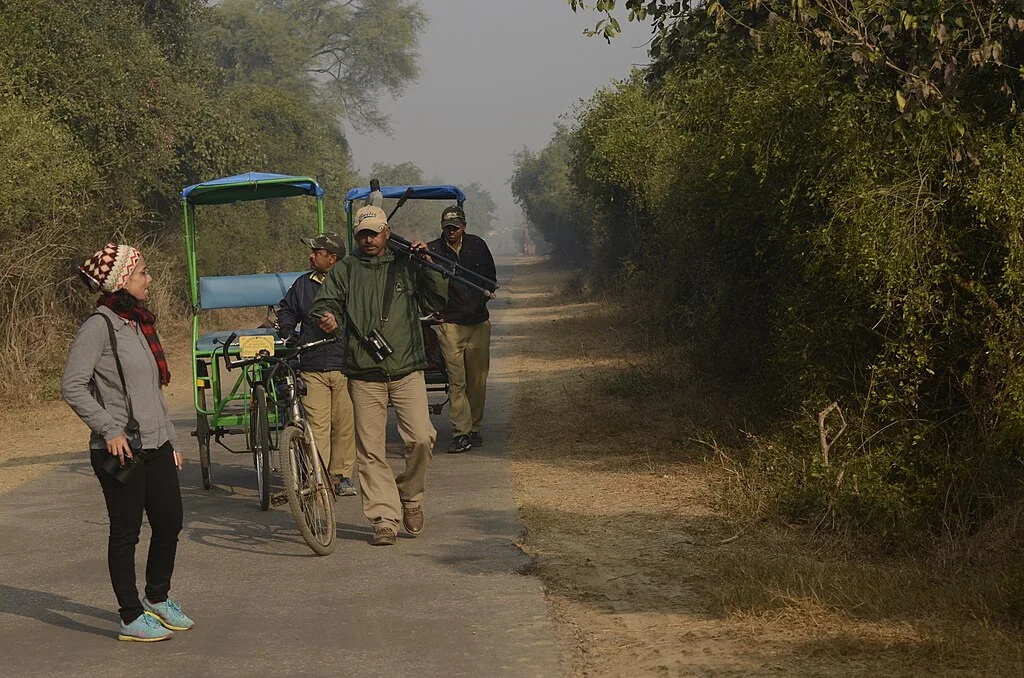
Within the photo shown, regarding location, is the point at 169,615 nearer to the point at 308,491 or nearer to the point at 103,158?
the point at 308,491

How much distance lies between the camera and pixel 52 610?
7.10m

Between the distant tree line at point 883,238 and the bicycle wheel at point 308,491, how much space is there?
2751 mm

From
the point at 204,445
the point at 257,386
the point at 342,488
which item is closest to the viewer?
the point at 257,386

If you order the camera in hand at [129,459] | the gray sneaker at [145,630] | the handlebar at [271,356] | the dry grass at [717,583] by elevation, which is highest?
the handlebar at [271,356]

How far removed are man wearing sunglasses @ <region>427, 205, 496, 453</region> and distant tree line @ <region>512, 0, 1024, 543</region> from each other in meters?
2.45

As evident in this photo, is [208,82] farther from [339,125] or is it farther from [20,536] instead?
[339,125]

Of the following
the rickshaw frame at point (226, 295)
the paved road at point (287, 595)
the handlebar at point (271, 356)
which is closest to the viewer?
the paved road at point (287, 595)

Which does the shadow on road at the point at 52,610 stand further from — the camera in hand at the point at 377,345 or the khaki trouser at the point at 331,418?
the khaki trouser at the point at 331,418

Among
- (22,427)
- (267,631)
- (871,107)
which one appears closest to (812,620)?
(267,631)

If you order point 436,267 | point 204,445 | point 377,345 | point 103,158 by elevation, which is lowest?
point 204,445

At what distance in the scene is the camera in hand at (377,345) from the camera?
8.48 metres

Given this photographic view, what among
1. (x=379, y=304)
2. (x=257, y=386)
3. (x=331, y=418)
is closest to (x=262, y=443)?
(x=257, y=386)

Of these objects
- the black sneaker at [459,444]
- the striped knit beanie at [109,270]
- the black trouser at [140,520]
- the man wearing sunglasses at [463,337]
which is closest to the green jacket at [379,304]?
the black trouser at [140,520]

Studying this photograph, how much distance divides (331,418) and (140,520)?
11.7ft
